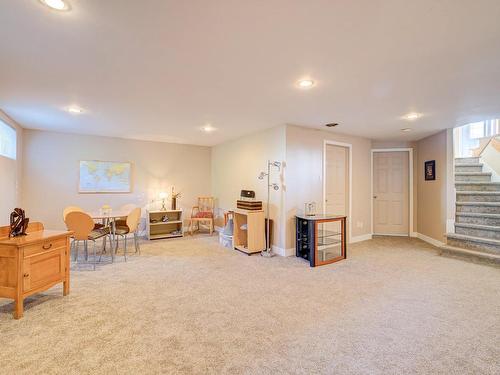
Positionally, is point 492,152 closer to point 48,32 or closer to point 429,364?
point 429,364

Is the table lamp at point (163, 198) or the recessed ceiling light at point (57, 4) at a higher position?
the recessed ceiling light at point (57, 4)

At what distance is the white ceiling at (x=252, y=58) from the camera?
161cm

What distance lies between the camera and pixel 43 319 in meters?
2.26

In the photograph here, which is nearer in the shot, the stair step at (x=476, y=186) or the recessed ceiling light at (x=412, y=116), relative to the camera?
the recessed ceiling light at (x=412, y=116)

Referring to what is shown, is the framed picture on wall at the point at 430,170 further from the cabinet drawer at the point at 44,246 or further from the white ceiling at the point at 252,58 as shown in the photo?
the cabinet drawer at the point at 44,246

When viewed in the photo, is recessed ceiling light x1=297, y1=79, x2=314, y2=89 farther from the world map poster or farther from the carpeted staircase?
the world map poster

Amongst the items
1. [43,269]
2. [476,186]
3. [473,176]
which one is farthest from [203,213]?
[473,176]

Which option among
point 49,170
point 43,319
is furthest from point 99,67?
point 49,170

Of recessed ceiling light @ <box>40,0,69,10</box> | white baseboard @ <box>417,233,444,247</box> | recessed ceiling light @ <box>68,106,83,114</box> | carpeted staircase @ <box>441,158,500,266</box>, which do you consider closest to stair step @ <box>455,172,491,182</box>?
carpeted staircase @ <box>441,158,500,266</box>

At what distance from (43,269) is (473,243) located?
19.7 ft

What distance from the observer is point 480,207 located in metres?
4.61

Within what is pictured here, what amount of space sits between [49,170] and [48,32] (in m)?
4.26

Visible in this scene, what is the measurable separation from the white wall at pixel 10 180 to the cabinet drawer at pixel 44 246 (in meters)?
2.01

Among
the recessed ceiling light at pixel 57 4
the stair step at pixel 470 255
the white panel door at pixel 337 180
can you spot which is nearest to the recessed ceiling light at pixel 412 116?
the white panel door at pixel 337 180
